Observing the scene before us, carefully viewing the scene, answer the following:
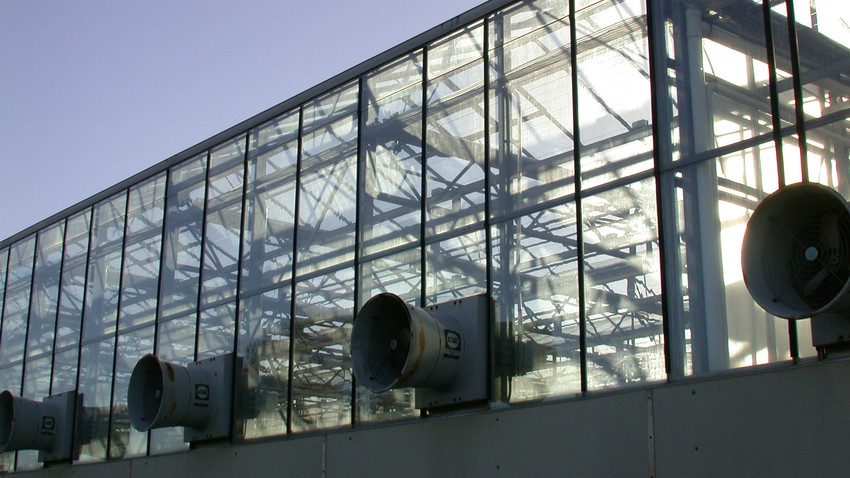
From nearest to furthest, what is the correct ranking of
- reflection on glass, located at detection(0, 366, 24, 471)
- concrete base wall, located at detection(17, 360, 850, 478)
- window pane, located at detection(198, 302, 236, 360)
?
concrete base wall, located at detection(17, 360, 850, 478)
window pane, located at detection(198, 302, 236, 360)
reflection on glass, located at detection(0, 366, 24, 471)

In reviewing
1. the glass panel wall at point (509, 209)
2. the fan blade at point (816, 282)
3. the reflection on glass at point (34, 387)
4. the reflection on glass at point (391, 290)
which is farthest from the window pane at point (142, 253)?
the fan blade at point (816, 282)

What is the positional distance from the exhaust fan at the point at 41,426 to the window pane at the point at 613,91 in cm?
1129

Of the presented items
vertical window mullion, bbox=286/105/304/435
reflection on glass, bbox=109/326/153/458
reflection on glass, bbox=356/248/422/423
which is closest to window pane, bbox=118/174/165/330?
Result: reflection on glass, bbox=109/326/153/458

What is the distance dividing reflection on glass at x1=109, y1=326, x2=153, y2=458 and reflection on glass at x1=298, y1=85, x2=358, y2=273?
14.0 feet

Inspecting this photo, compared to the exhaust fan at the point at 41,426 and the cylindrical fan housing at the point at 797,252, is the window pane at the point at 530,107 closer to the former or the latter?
the cylindrical fan housing at the point at 797,252

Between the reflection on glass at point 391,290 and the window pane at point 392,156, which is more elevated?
the window pane at point 392,156

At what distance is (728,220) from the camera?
10.0 m

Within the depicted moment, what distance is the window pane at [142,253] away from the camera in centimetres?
1820

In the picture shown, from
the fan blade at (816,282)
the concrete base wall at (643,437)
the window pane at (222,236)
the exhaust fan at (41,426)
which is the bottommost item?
the concrete base wall at (643,437)

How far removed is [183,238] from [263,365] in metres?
3.40

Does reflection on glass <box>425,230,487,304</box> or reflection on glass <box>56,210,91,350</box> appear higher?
reflection on glass <box>56,210,91,350</box>

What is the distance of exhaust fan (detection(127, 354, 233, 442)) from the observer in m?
15.2

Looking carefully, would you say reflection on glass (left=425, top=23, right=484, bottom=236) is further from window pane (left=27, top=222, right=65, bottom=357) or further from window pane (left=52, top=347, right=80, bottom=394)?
window pane (left=27, top=222, right=65, bottom=357)

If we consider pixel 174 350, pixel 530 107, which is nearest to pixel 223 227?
pixel 174 350
